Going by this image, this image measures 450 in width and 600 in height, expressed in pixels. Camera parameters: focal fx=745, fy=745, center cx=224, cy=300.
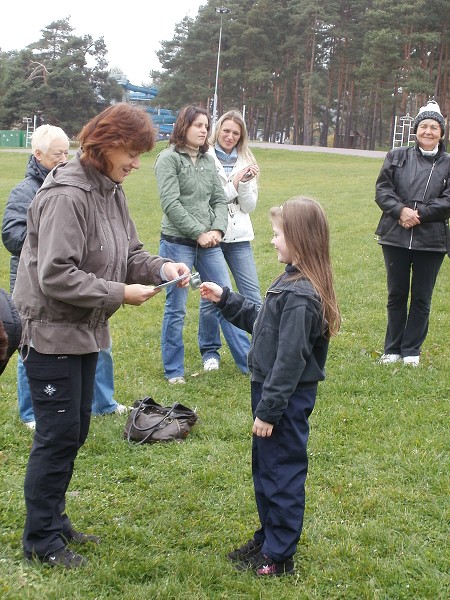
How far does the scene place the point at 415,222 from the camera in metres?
6.32

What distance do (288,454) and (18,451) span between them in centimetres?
216

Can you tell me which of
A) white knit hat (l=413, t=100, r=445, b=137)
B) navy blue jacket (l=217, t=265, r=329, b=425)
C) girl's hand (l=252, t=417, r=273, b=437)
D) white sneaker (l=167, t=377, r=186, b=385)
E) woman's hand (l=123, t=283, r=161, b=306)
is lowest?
white sneaker (l=167, t=377, r=186, b=385)

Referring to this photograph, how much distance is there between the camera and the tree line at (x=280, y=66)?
46.0m

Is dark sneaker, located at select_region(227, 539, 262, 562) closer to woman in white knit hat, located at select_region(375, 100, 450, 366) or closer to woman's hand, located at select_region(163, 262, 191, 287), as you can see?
woman's hand, located at select_region(163, 262, 191, 287)

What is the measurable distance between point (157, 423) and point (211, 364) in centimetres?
174

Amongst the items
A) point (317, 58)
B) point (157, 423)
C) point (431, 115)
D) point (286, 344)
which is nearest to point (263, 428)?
point (286, 344)

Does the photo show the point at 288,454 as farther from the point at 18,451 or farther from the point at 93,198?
the point at 18,451

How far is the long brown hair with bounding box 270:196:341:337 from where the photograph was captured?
132 inches

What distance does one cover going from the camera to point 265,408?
128 inches

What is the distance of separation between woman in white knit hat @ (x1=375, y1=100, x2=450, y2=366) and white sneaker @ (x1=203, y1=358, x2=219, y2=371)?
4.95 ft

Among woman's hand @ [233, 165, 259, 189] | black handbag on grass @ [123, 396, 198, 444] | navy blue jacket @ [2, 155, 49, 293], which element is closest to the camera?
navy blue jacket @ [2, 155, 49, 293]

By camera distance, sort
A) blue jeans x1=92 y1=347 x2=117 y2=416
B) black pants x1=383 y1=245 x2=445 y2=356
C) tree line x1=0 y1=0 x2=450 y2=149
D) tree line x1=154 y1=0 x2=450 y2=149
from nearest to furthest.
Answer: blue jeans x1=92 y1=347 x2=117 y2=416
black pants x1=383 y1=245 x2=445 y2=356
tree line x1=154 y1=0 x2=450 y2=149
tree line x1=0 y1=0 x2=450 y2=149

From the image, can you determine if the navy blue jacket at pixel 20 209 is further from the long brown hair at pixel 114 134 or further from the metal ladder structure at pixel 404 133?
the metal ladder structure at pixel 404 133

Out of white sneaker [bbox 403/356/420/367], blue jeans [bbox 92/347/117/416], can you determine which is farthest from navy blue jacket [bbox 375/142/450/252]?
blue jeans [bbox 92/347/117/416]
